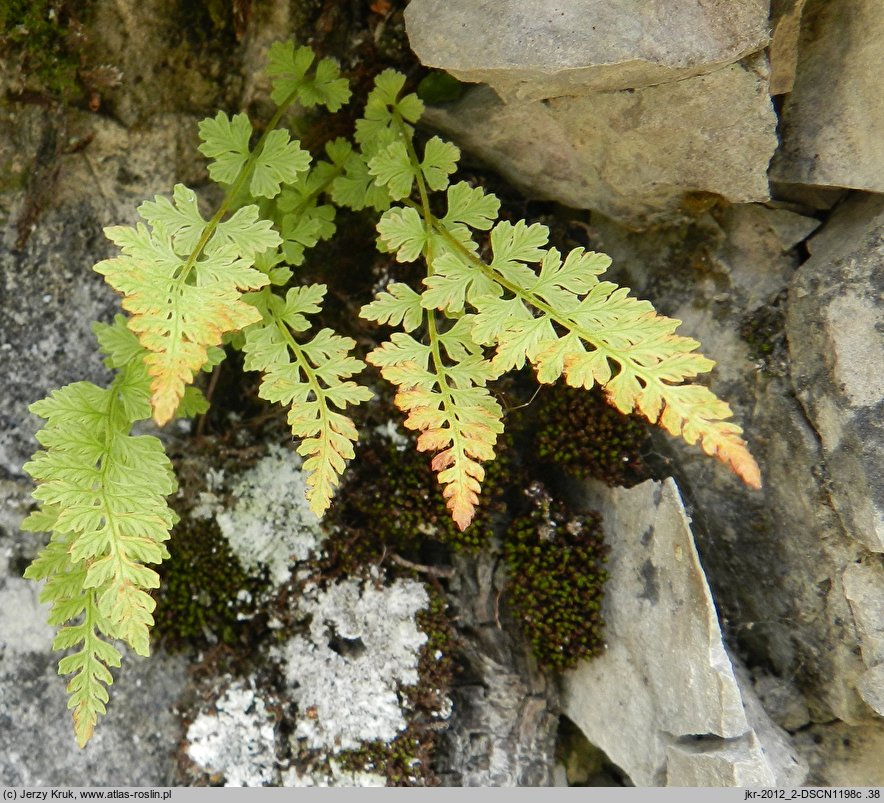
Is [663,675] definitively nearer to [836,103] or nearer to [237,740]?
[237,740]

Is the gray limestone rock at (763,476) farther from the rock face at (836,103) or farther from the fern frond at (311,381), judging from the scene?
the fern frond at (311,381)

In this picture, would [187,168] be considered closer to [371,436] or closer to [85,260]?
[85,260]

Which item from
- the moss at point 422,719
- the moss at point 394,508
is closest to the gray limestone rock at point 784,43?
the moss at point 394,508

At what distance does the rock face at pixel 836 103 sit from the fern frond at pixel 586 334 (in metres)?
1.25

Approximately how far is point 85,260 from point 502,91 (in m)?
2.48

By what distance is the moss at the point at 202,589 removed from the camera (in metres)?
4.39

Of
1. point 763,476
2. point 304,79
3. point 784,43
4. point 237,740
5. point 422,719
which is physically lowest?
point 237,740

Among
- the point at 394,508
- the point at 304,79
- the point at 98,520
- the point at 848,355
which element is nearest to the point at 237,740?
the point at 394,508

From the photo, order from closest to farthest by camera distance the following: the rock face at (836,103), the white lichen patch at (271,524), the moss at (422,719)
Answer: the rock face at (836,103) < the moss at (422,719) < the white lichen patch at (271,524)

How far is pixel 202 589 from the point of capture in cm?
442

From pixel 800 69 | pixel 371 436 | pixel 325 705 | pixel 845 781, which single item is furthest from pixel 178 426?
pixel 845 781

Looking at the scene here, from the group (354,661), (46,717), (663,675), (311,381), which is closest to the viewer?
(311,381)

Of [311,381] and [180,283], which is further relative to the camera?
[311,381]

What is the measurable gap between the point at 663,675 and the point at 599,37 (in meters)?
3.03
